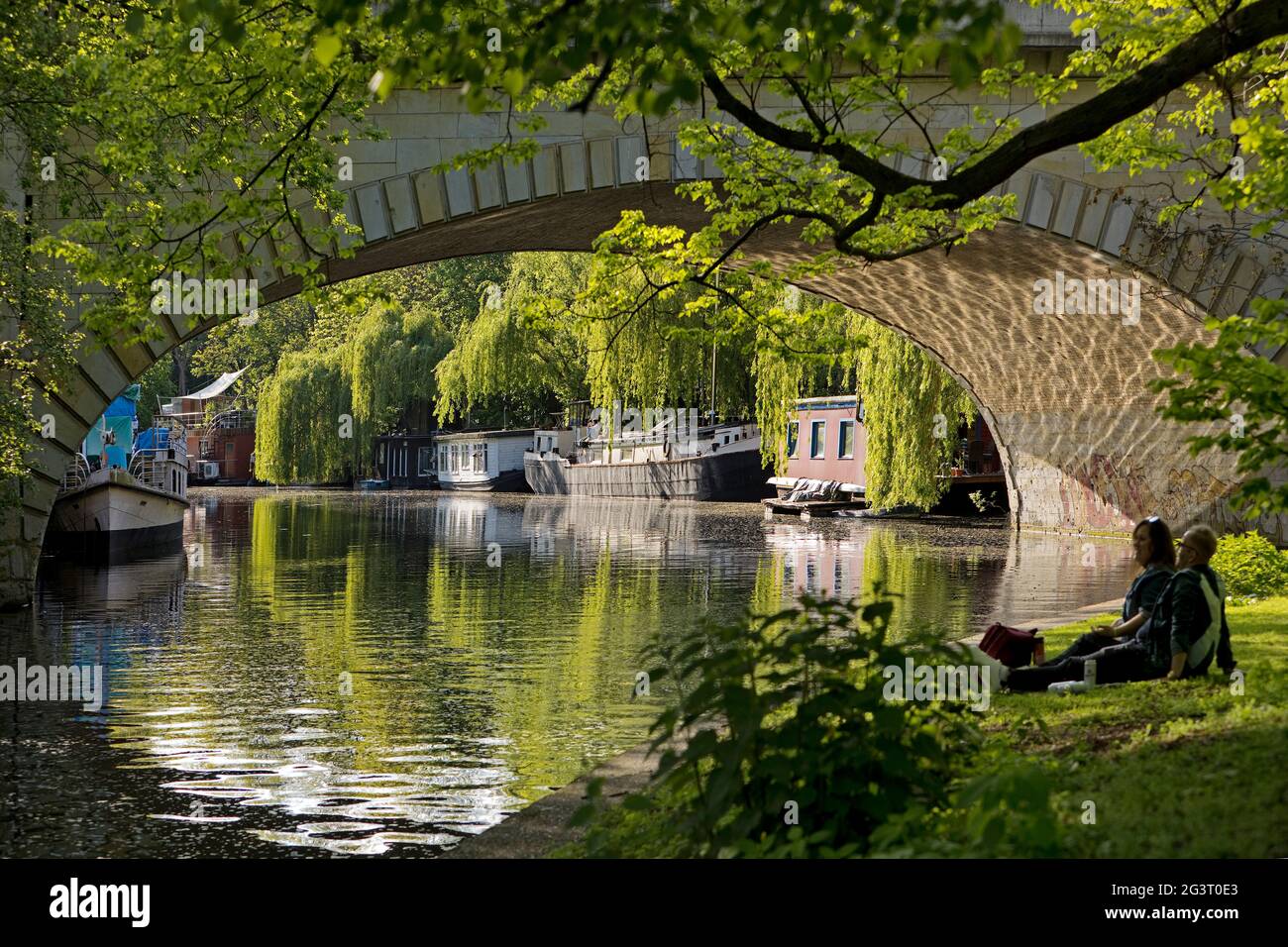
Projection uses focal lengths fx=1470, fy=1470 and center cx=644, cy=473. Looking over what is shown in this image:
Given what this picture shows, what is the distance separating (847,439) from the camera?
125ft

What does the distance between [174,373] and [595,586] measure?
81.3 m

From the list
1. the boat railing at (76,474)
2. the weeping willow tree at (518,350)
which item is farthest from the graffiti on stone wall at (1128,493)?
the weeping willow tree at (518,350)

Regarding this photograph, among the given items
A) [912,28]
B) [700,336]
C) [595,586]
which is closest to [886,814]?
[912,28]

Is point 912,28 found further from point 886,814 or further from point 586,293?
point 586,293

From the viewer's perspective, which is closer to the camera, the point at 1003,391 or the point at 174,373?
the point at 1003,391

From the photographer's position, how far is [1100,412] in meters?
26.5

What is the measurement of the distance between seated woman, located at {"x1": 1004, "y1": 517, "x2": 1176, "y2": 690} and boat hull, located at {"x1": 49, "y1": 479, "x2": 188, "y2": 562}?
19.7 metres

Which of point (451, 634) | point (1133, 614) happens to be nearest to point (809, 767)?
point (1133, 614)

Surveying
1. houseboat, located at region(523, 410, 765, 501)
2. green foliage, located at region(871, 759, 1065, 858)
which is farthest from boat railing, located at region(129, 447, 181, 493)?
green foliage, located at region(871, 759, 1065, 858)

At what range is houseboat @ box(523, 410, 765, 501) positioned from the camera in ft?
147

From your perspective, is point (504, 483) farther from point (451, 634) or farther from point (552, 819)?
point (552, 819)

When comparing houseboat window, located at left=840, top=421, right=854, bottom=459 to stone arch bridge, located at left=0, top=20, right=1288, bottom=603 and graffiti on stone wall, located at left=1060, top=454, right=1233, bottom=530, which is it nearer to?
graffiti on stone wall, located at left=1060, top=454, right=1233, bottom=530

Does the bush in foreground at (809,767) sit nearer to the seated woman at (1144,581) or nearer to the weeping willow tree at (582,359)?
the seated woman at (1144,581)
